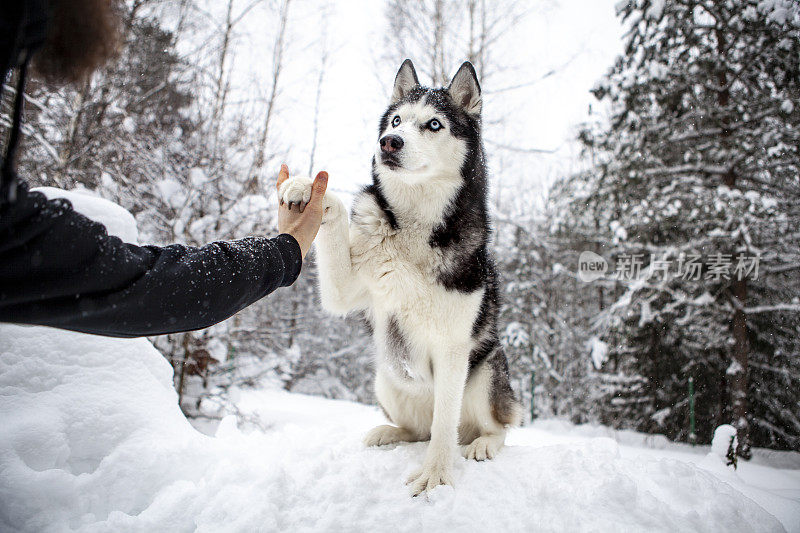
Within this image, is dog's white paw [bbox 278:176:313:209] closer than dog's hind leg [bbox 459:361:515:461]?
Yes

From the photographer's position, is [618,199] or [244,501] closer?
[244,501]

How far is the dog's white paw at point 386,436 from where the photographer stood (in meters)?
2.32

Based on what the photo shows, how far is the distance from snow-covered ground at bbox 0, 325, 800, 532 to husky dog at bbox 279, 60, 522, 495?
0.20m

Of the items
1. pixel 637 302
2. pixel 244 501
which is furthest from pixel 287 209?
pixel 637 302

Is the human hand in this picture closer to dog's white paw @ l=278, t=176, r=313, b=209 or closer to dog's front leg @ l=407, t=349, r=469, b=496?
dog's white paw @ l=278, t=176, r=313, b=209

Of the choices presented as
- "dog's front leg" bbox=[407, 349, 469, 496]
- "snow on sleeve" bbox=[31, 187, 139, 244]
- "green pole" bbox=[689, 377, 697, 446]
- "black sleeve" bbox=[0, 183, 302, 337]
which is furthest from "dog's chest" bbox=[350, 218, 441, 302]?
"green pole" bbox=[689, 377, 697, 446]

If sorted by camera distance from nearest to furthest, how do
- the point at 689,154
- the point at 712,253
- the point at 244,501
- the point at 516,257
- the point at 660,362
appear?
A: the point at 244,501
the point at 712,253
the point at 689,154
the point at 660,362
the point at 516,257

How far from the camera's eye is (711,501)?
1.68 metres

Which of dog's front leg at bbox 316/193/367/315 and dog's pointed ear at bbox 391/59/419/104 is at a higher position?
dog's pointed ear at bbox 391/59/419/104

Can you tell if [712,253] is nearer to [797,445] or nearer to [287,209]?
[797,445]

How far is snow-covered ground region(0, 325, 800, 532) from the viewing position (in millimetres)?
1520

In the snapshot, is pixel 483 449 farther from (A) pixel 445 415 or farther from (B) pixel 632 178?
(B) pixel 632 178

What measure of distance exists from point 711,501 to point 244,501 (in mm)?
1892

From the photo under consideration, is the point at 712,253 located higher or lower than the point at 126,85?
lower
